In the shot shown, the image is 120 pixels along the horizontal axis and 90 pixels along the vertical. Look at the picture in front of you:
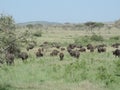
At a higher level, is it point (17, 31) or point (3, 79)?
point (17, 31)

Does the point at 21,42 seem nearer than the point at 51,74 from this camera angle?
Yes

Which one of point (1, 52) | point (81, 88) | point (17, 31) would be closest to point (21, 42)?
point (17, 31)

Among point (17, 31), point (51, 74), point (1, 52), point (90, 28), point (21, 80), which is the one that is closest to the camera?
point (1, 52)

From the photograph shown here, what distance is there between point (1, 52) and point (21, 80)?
3.10 m

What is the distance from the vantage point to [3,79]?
17266mm

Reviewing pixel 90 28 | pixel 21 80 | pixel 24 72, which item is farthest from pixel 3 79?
pixel 90 28

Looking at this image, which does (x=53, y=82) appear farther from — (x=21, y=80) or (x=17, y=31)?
(x=17, y=31)

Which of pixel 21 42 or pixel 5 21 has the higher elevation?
pixel 5 21

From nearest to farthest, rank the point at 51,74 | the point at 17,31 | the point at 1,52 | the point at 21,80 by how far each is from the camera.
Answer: the point at 1,52
the point at 17,31
the point at 21,80
the point at 51,74

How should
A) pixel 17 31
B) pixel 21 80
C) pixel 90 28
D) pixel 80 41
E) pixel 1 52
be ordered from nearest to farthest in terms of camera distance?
pixel 1 52, pixel 17 31, pixel 21 80, pixel 80 41, pixel 90 28

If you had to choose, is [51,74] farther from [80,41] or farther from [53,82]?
[80,41]

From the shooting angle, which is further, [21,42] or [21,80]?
[21,80]

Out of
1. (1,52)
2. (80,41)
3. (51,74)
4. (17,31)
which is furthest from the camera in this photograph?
(80,41)

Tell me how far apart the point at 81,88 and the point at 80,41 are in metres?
35.0
